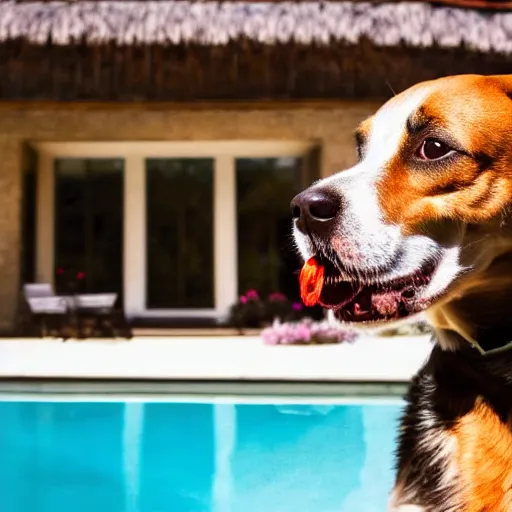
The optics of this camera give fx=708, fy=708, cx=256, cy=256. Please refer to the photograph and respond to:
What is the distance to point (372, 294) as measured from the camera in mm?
1490

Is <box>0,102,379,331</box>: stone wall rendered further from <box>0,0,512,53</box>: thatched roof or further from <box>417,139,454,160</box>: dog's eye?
<box>417,139,454,160</box>: dog's eye

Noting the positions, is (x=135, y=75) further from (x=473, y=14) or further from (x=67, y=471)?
(x=67, y=471)

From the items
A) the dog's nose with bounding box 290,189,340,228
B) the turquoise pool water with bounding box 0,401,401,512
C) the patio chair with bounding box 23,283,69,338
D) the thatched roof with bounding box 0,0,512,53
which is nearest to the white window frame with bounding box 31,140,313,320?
the patio chair with bounding box 23,283,69,338

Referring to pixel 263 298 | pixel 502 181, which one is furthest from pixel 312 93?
pixel 502 181

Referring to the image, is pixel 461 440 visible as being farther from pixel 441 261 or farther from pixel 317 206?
pixel 317 206

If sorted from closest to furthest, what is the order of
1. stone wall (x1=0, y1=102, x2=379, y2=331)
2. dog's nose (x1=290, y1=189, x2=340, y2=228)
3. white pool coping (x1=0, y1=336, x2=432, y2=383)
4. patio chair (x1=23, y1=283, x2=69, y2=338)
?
dog's nose (x1=290, y1=189, x2=340, y2=228), white pool coping (x1=0, y1=336, x2=432, y2=383), patio chair (x1=23, y1=283, x2=69, y2=338), stone wall (x1=0, y1=102, x2=379, y2=331)

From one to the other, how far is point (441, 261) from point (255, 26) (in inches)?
242

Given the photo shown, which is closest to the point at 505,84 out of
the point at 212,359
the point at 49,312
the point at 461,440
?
the point at 461,440

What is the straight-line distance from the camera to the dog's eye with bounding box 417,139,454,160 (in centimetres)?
151

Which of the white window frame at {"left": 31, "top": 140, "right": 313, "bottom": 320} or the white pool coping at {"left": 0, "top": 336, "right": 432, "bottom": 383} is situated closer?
the white pool coping at {"left": 0, "top": 336, "right": 432, "bottom": 383}

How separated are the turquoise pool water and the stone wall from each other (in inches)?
165

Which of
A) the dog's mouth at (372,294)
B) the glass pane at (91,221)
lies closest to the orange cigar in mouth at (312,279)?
the dog's mouth at (372,294)

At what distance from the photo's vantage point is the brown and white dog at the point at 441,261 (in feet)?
4.48

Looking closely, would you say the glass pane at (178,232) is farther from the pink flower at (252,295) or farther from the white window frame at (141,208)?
the pink flower at (252,295)
